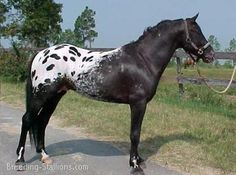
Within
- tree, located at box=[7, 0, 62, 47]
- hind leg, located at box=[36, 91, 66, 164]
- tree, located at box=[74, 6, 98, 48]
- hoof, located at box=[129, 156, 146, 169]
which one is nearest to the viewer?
hoof, located at box=[129, 156, 146, 169]

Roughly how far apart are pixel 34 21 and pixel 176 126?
15497mm

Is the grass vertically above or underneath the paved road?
above

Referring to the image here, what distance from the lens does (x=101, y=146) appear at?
23.1 feet

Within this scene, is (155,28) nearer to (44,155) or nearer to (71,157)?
(71,157)

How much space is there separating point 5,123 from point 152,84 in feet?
14.8

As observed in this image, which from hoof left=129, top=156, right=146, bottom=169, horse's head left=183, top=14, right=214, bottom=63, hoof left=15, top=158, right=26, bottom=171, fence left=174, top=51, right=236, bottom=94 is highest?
horse's head left=183, top=14, right=214, bottom=63

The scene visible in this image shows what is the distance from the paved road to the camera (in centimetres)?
571

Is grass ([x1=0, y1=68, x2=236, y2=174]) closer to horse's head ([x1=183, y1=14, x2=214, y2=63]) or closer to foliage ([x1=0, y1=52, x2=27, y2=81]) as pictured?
horse's head ([x1=183, y1=14, x2=214, y2=63])

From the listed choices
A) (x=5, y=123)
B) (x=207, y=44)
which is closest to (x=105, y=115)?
(x=5, y=123)

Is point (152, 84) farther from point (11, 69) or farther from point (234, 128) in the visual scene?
point (11, 69)

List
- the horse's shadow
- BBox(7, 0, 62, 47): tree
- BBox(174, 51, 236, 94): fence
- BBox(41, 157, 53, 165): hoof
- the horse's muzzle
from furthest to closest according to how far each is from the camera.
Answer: BBox(7, 0, 62, 47): tree → BBox(174, 51, 236, 94): fence → the horse's shadow → BBox(41, 157, 53, 165): hoof → the horse's muzzle

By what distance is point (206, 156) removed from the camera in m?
6.32

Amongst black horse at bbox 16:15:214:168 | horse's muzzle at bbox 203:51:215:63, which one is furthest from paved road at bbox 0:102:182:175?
horse's muzzle at bbox 203:51:215:63

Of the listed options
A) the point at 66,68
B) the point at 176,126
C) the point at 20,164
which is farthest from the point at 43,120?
the point at 176,126
